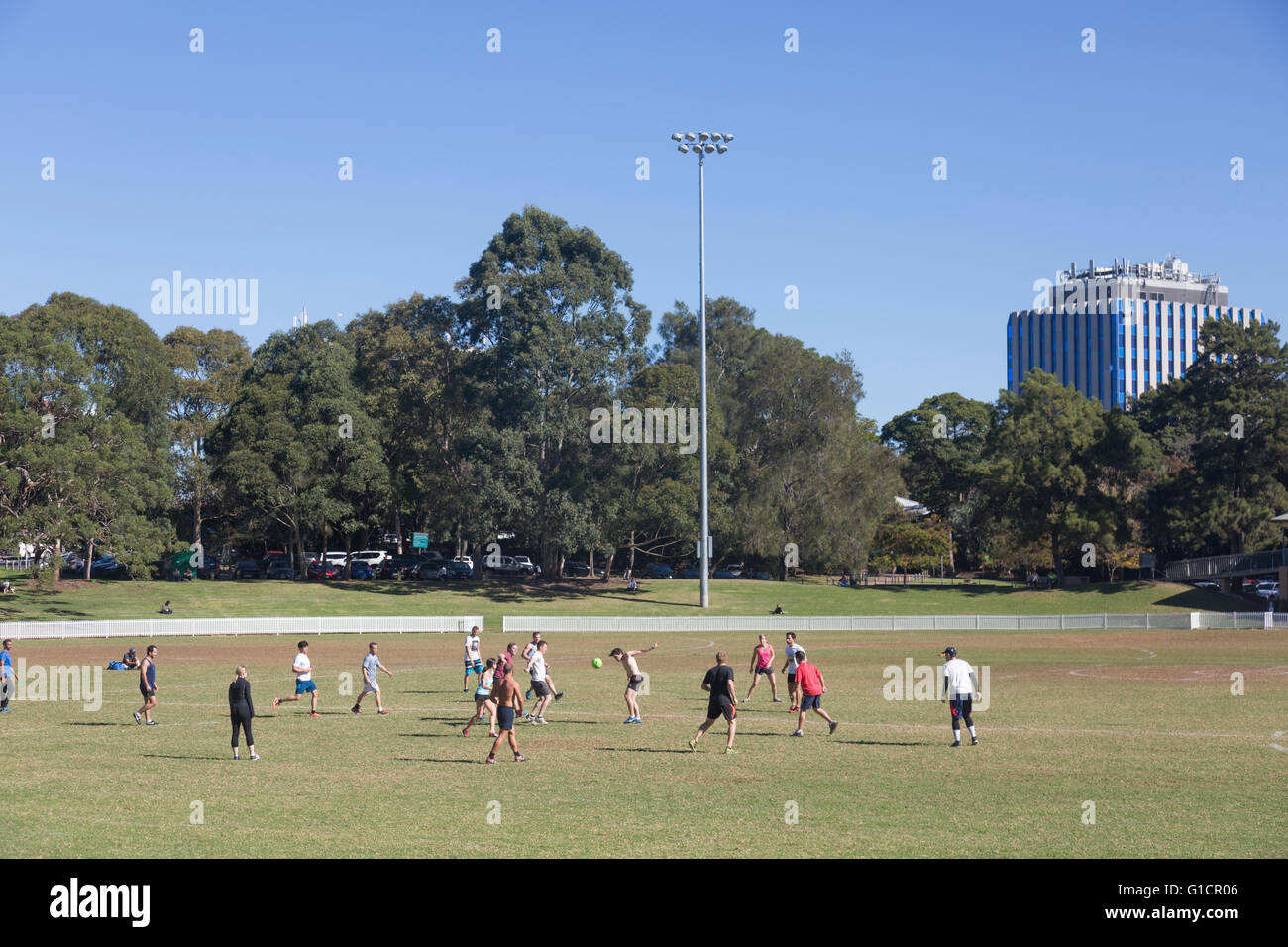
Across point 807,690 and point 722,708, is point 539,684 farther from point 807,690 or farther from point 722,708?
point 807,690

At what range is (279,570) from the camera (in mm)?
83500

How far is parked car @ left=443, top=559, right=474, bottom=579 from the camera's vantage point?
85.1 m

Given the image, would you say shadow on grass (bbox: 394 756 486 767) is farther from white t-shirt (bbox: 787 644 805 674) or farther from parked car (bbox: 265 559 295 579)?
parked car (bbox: 265 559 295 579)

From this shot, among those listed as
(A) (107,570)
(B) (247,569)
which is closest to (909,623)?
(B) (247,569)

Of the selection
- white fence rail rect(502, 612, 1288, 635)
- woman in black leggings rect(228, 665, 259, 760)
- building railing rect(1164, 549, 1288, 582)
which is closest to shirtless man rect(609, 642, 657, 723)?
woman in black leggings rect(228, 665, 259, 760)

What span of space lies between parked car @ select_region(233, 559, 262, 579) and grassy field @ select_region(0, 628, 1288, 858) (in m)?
49.9

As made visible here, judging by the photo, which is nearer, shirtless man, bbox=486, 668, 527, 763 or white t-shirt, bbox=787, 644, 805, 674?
shirtless man, bbox=486, 668, 527, 763

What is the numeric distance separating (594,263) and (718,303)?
21835mm

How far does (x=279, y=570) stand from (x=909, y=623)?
4589cm

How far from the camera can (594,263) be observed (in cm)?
8238

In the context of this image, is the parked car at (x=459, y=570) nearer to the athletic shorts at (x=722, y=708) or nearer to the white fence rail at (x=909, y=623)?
the white fence rail at (x=909, y=623)
